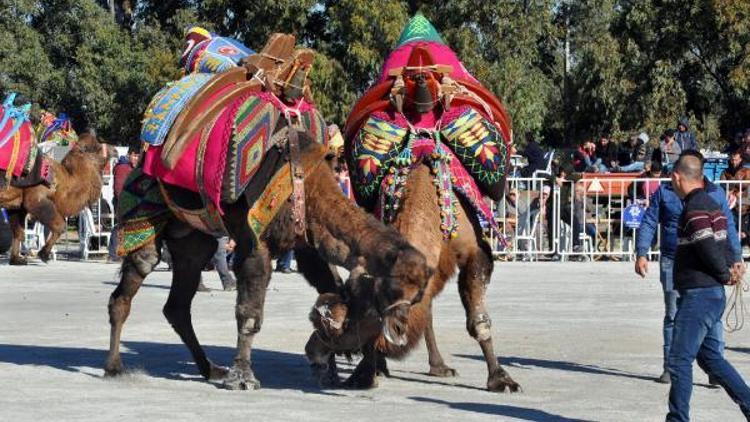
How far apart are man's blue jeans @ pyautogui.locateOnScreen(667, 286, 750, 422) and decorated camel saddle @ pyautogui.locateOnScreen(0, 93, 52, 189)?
1372 cm

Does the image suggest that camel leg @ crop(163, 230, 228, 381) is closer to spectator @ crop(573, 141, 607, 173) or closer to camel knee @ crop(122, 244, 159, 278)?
camel knee @ crop(122, 244, 159, 278)

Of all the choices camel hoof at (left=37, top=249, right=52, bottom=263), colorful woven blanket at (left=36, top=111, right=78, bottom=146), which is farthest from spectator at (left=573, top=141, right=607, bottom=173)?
camel hoof at (left=37, top=249, right=52, bottom=263)

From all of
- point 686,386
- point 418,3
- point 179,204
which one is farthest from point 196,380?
point 418,3

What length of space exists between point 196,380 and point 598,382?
289 cm

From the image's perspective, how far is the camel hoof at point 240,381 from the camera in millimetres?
10109

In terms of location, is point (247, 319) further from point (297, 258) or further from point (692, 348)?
point (692, 348)

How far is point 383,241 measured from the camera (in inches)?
354

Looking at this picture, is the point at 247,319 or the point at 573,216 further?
the point at 573,216

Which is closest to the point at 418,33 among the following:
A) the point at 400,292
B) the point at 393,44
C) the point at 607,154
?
the point at 400,292

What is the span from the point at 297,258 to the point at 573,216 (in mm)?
13484

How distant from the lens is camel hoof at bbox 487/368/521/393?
1016 centimetres

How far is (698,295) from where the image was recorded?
8.63m

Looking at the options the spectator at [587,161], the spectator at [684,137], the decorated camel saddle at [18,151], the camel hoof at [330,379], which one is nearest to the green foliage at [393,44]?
the spectator at [587,161]

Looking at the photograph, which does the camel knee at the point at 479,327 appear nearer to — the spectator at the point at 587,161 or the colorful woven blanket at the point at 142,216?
the colorful woven blanket at the point at 142,216
